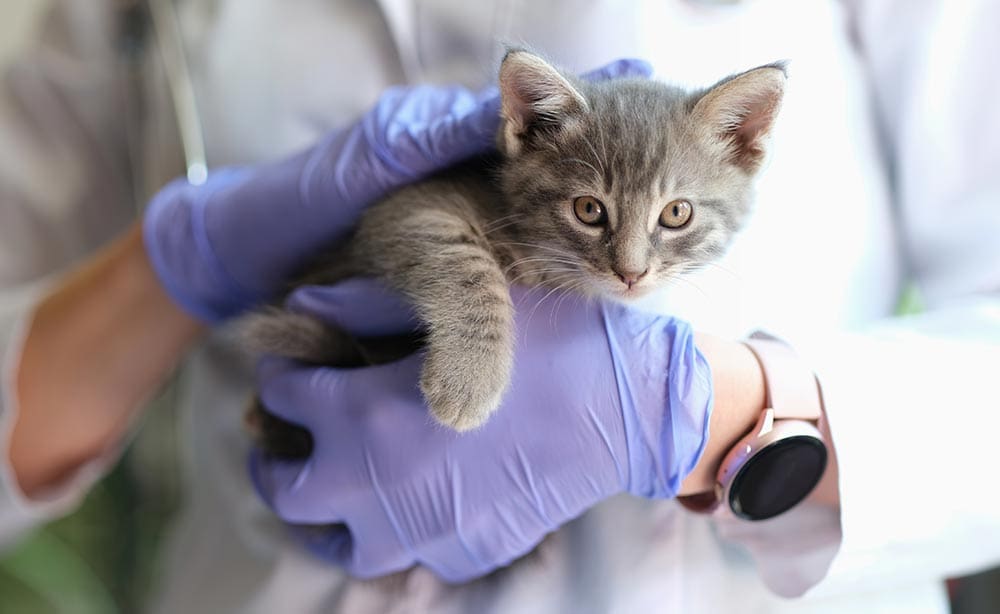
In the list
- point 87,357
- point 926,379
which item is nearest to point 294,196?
point 87,357

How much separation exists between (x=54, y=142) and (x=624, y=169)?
1.27 metres

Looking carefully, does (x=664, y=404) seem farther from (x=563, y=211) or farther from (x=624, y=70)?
(x=624, y=70)

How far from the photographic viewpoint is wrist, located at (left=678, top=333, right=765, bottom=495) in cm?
104

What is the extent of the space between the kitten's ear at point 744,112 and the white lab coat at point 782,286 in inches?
3.6

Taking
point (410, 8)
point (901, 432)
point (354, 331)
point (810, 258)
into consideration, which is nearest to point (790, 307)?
point (810, 258)

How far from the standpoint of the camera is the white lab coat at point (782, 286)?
1.06 m

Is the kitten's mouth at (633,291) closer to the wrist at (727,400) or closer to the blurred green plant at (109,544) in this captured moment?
the wrist at (727,400)

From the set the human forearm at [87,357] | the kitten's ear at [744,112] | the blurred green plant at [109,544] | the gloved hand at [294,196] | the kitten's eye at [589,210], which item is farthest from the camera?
the blurred green plant at [109,544]

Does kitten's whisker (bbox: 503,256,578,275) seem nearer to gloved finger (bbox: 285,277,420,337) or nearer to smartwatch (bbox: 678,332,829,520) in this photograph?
gloved finger (bbox: 285,277,420,337)

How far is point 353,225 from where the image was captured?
1.27 metres

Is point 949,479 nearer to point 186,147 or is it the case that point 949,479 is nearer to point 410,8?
point 410,8

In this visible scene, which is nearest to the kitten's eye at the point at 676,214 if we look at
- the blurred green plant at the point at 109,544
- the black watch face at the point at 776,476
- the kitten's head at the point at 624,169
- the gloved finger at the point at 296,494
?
the kitten's head at the point at 624,169

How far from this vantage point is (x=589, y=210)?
1047 mm

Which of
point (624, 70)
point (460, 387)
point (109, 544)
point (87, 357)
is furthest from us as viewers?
Result: point (109, 544)
